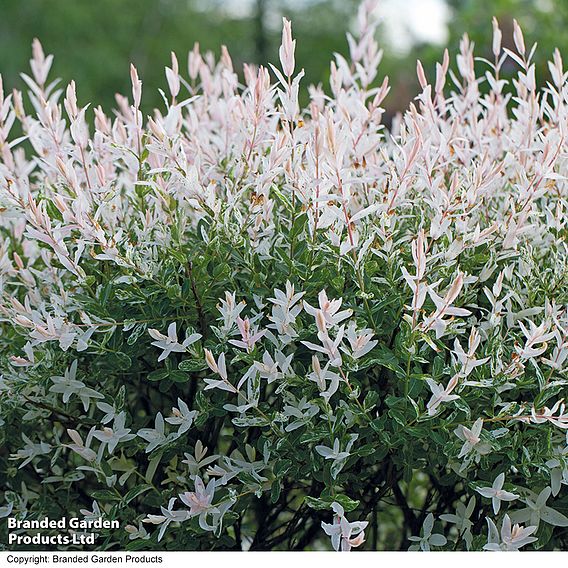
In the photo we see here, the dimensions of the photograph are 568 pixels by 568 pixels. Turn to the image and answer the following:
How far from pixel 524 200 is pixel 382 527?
167 cm

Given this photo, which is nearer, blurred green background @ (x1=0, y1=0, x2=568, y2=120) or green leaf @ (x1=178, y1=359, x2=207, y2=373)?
green leaf @ (x1=178, y1=359, x2=207, y2=373)

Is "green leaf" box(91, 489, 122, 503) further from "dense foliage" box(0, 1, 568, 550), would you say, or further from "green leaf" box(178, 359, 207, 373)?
"green leaf" box(178, 359, 207, 373)

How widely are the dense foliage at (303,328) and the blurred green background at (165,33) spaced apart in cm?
661

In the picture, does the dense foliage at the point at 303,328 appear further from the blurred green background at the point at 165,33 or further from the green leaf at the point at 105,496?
the blurred green background at the point at 165,33

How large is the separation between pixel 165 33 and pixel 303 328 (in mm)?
13623

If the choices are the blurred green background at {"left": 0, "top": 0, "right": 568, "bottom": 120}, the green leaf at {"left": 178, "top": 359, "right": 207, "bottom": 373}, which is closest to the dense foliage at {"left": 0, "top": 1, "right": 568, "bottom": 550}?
the green leaf at {"left": 178, "top": 359, "right": 207, "bottom": 373}

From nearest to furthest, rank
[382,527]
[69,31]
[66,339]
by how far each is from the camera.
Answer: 1. [66,339]
2. [382,527]
3. [69,31]

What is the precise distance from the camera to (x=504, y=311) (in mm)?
1964

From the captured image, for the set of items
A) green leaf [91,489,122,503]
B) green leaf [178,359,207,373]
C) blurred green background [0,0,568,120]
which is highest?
blurred green background [0,0,568,120]

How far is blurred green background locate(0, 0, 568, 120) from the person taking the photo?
12297 mm

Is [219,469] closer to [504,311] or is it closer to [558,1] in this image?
[504,311]

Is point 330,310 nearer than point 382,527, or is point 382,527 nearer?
point 330,310

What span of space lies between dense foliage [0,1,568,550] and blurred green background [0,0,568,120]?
260 inches
